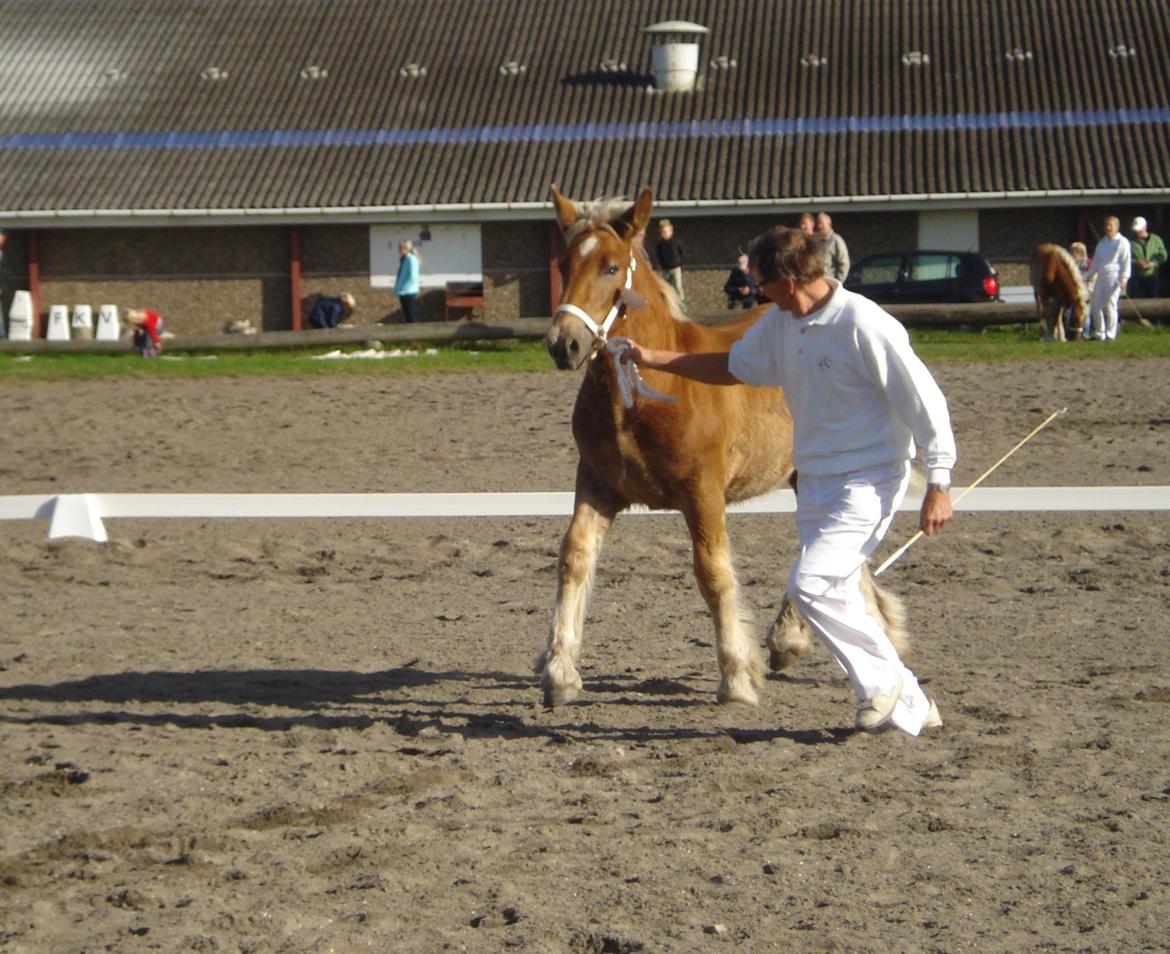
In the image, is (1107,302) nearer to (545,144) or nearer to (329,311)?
(329,311)

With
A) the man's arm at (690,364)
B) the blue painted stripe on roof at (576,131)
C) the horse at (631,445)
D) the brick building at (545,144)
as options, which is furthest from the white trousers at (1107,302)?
the man's arm at (690,364)

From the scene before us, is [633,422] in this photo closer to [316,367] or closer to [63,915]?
[63,915]

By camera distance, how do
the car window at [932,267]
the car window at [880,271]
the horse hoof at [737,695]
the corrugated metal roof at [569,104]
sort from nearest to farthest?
the horse hoof at [737,695] < the car window at [932,267] < the car window at [880,271] < the corrugated metal roof at [569,104]

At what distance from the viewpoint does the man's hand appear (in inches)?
222

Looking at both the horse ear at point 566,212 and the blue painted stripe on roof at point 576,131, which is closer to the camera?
the horse ear at point 566,212

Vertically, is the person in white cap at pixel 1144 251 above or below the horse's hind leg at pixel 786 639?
above

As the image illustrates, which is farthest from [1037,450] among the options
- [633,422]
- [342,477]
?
[633,422]

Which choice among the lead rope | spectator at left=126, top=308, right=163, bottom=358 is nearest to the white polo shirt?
the lead rope

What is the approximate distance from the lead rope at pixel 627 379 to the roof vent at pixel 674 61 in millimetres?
28777

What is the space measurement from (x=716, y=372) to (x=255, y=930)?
9.39ft

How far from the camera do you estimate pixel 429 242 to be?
3275 cm

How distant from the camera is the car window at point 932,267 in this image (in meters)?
27.8

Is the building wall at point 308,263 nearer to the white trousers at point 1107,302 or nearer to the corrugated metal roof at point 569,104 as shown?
the corrugated metal roof at point 569,104

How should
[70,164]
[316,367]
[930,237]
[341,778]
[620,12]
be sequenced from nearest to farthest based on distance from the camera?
[341,778] → [316,367] → [930,237] → [70,164] → [620,12]
